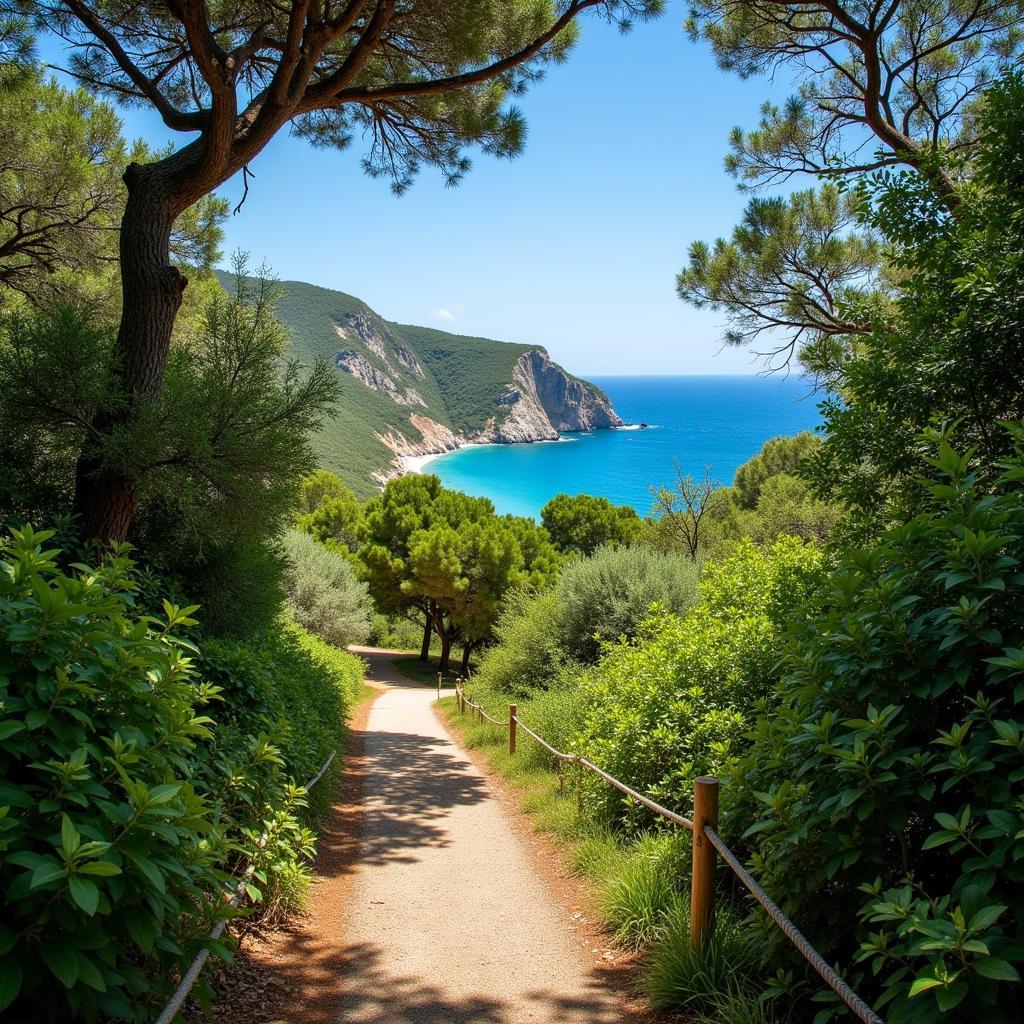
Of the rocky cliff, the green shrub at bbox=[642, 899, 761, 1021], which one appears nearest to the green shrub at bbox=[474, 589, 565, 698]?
the green shrub at bbox=[642, 899, 761, 1021]

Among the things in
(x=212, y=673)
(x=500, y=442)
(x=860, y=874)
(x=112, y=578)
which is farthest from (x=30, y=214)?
(x=500, y=442)

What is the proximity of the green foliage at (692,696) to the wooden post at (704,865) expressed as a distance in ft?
3.70

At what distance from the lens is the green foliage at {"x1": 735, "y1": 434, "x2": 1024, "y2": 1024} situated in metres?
1.99

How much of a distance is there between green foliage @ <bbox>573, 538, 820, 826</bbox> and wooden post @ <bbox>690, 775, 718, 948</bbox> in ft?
3.70

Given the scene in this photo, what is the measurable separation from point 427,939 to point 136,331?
5364mm

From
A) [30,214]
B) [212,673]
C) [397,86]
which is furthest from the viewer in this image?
[30,214]

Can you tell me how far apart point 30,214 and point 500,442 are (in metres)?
159

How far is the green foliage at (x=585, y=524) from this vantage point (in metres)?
43.6

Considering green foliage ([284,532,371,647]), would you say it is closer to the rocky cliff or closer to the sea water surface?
the sea water surface

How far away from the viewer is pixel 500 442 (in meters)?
169

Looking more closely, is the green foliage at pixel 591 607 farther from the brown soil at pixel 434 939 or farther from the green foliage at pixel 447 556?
the green foliage at pixel 447 556

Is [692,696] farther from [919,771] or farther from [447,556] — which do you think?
[447,556]

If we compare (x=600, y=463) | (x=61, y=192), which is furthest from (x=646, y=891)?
(x=600, y=463)

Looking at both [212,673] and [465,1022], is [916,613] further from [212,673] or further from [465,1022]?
[212,673]
